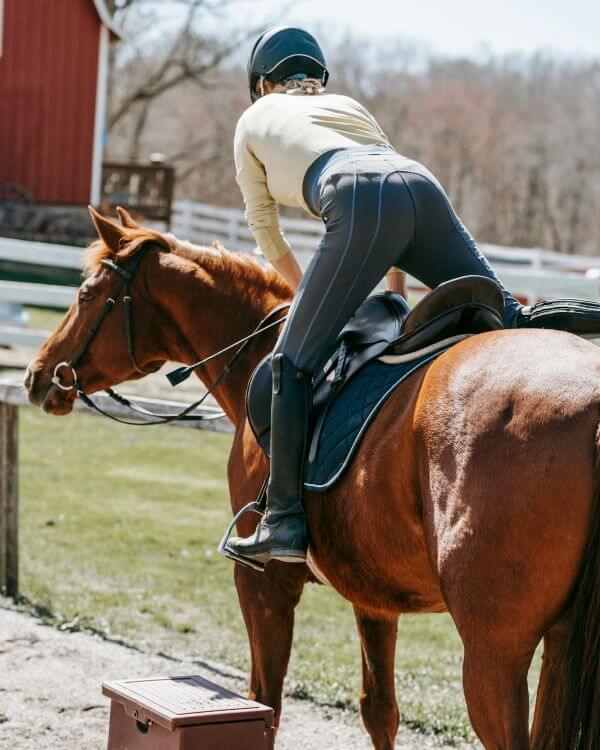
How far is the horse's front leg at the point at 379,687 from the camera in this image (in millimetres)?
4078

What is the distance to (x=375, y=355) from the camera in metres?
3.37

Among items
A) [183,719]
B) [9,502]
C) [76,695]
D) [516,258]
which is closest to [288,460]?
[183,719]

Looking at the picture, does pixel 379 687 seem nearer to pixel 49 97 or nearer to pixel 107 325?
pixel 107 325

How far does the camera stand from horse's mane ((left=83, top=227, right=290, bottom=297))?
437 cm

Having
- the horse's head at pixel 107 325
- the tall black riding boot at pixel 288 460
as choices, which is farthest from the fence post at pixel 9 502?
the tall black riding boot at pixel 288 460

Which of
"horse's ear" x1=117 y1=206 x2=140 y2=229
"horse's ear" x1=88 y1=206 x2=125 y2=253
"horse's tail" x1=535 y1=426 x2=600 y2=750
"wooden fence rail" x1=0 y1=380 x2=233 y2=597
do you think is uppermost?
"horse's ear" x1=117 y1=206 x2=140 y2=229

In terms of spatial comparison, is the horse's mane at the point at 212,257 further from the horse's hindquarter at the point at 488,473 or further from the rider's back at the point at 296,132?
the horse's hindquarter at the point at 488,473

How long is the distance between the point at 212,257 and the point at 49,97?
64.5 ft

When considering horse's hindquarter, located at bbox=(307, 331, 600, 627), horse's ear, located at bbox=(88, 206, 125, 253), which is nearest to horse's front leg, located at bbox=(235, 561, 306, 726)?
horse's hindquarter, located at bbox=(307, 331, 600, 627)

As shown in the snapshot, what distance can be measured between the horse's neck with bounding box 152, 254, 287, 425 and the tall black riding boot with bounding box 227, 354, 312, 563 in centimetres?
91

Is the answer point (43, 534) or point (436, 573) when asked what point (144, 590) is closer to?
point (43, 534)

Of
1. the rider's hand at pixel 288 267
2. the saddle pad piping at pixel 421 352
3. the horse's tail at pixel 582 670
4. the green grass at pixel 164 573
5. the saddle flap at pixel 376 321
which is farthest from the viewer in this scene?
the green grass at pixel 164 573

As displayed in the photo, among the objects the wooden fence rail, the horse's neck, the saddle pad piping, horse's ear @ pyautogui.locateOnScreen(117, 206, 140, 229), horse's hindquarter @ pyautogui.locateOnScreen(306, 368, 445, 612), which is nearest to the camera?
horse's hindquarter @ pyautogui.locateOnScreen(306, 368, 445, 612)

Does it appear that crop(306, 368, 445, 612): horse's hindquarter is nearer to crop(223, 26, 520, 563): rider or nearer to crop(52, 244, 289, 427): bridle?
crop(223, 26, 520, 563): rider
